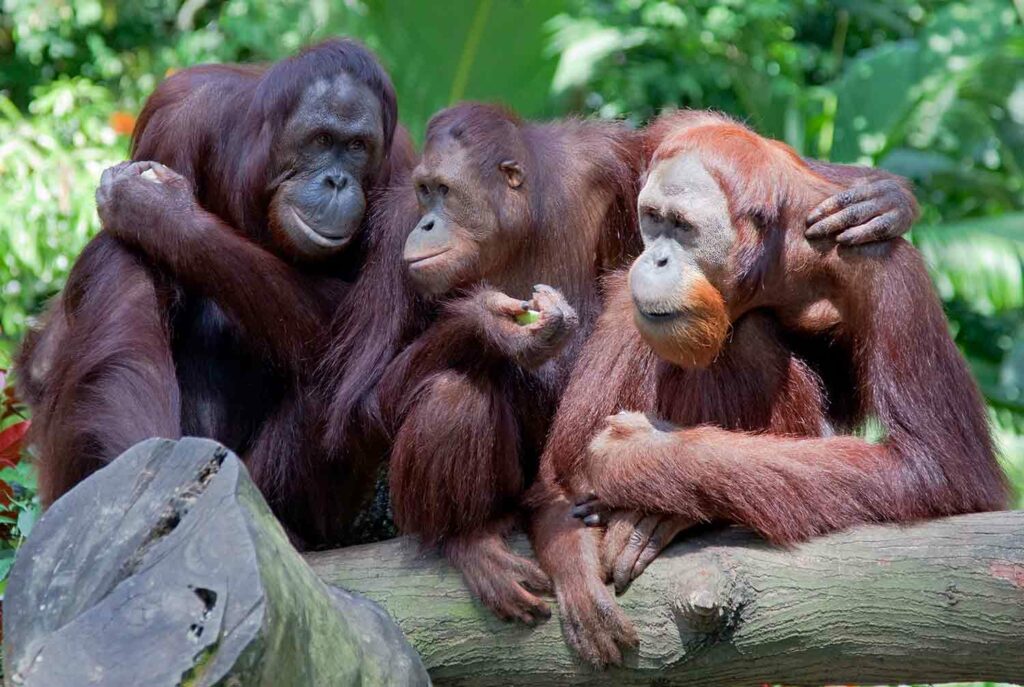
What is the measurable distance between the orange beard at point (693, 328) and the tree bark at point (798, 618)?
465mm

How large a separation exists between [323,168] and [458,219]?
0.52 metres

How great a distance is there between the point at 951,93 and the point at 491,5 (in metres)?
4.11

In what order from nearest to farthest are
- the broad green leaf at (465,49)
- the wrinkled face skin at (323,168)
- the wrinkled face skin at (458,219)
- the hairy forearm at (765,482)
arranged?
the hairy forearm at (765,482), the wrinkled face skin at (458,219), the wrinkled face skin at (323,168), the broad green leaf at (465,49)

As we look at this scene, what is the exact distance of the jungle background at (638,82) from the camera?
7715 millimetres

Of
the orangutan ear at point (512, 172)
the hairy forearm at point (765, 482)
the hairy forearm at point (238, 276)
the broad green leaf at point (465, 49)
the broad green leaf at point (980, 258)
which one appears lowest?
the broad green leaf at point (980, 258)

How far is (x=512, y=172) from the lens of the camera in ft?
12.4

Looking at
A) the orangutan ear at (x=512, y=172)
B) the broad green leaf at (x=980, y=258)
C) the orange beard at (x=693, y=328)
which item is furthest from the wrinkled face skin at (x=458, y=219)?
the broad green leaf at (x=980, y=258)

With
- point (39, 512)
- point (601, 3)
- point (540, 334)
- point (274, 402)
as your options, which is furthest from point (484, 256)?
point (601, 3)

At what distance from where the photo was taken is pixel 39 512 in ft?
13.3

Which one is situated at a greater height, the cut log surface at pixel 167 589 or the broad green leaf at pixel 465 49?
the cut log surface at pixel 167 589

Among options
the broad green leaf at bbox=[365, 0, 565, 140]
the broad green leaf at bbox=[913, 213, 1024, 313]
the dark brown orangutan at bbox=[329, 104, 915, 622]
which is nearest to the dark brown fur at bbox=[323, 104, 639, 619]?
the dark brown orangutan at bbox=[329, 104, 915, 622]

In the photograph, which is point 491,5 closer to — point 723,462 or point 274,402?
point 274,402

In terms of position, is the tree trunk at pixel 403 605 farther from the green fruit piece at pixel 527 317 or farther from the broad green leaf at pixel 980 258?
the broad green leaf at pixel 980 258

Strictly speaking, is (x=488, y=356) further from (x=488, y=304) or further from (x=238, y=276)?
(x=238, y=276)
